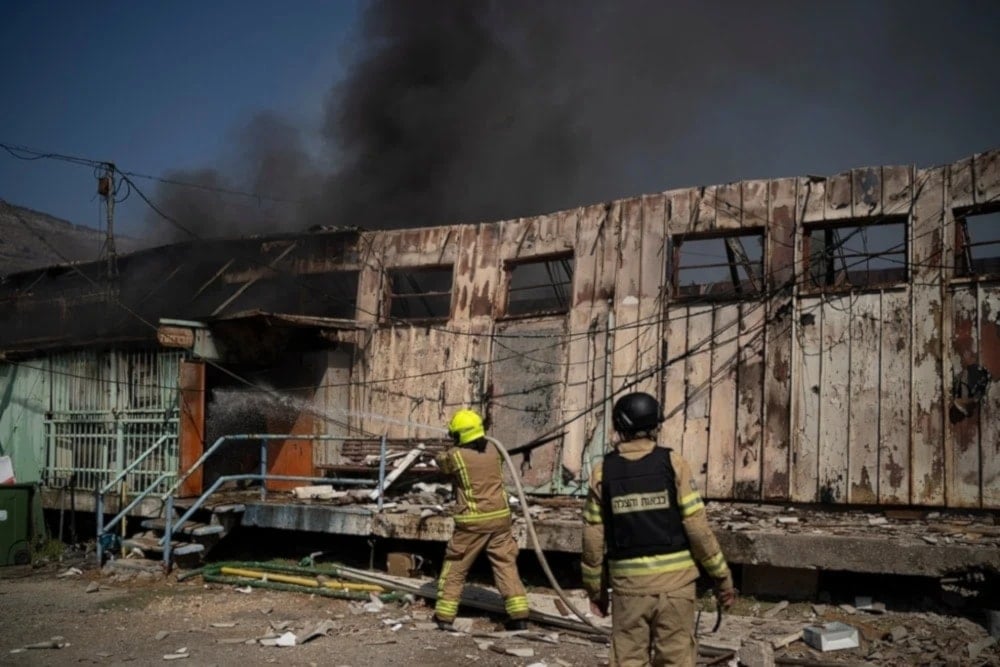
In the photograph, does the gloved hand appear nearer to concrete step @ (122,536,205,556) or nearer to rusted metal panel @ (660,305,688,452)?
rusted metal panel @ (660,305,688,452)

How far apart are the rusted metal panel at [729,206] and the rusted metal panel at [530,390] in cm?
260

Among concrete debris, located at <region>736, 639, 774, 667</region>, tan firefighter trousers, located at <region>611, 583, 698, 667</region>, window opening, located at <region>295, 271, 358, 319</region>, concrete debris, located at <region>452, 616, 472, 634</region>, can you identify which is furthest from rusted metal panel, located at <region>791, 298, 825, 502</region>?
window opening, located at <region>295, 271, 358, 319</region>

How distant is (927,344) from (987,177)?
197cm

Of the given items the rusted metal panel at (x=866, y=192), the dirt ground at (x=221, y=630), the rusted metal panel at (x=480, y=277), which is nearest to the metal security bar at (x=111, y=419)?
the dirt ground at (x=221, y=630)

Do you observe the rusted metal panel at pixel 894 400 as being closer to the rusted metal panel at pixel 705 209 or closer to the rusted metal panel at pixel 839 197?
the rusted metal panel at pixel 839 197

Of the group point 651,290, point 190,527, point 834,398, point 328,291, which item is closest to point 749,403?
point 834,398

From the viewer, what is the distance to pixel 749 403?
1041 centimetres

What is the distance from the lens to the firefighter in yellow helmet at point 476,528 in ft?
24.8

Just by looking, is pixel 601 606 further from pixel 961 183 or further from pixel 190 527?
pixel 190 527

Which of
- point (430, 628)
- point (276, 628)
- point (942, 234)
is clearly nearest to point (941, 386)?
point (942, 234)

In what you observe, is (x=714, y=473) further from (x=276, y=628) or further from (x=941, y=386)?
(x=276, y=628)

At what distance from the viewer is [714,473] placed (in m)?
10.5

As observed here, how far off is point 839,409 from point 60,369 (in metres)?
13.0

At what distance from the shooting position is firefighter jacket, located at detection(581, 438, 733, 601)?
4316 mm
